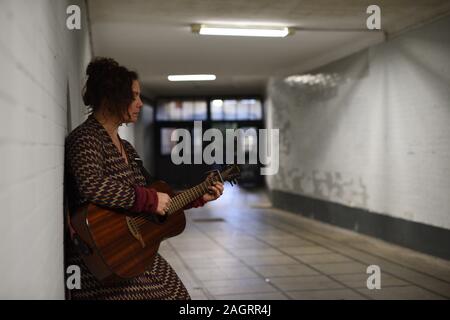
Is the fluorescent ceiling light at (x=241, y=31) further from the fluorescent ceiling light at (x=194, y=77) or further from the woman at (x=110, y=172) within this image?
the woman at (x=110, y=172)

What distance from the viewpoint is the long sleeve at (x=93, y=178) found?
2.01 meters

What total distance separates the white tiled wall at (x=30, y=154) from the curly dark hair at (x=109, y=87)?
15cm

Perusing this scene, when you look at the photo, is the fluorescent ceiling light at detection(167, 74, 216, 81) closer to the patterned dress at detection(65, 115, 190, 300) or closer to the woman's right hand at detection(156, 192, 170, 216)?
the patterned dress at detection(65, 115, 190, 300)

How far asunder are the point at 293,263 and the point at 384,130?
2434 millimetres

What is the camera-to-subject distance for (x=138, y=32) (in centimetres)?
706

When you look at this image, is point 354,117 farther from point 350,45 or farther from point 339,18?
point 339,18

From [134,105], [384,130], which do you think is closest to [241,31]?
[384,130]

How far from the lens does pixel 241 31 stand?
22.6ft

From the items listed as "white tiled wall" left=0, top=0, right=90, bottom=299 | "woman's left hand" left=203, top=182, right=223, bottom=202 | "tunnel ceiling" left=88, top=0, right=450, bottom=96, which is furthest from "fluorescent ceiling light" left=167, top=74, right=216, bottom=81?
"white tiled wall" left=0, top=0, right=90, bottom=299

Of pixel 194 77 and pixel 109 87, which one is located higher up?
pixel 194 77

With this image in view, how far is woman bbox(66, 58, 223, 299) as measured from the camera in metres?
2.04

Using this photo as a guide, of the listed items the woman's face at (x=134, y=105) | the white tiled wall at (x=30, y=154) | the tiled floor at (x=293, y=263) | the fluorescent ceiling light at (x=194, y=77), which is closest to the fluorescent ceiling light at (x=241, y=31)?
the tiled floor at (x=293, y=263)

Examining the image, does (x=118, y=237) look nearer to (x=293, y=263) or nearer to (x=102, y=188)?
(x=102, y=188)

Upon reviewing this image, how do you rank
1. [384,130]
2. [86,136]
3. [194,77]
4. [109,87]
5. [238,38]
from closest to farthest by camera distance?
[86,136] → [109,87] → [384,130] → [238,38] → [194,77]
